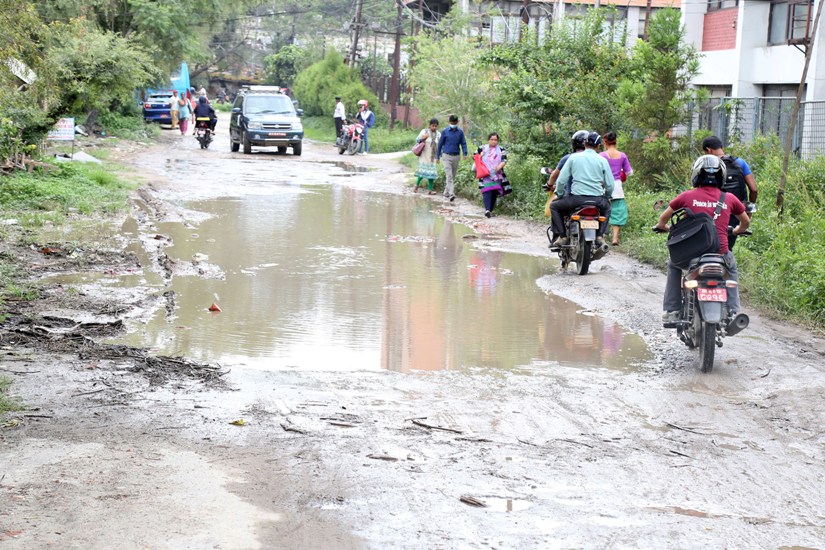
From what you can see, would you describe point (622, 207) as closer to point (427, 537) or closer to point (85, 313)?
point (85, 313)

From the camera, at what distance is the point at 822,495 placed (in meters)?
5.45

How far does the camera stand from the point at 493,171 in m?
18.7

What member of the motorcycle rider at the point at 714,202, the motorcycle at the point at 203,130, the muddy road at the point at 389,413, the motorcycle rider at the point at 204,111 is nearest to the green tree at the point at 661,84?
the muddy road at the point at 389,413

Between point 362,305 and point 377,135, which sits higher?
point 377,135

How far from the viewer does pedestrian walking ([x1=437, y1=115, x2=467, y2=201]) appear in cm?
2094

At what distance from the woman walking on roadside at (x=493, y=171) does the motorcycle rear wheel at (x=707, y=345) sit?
11004 millimetres

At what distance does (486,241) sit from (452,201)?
226 inches

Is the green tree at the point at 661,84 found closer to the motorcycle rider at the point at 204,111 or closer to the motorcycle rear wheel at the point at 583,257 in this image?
the motorcycle rear wheel at the point at 583,257

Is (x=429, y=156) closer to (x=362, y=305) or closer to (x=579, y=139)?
(x=579, y=139)

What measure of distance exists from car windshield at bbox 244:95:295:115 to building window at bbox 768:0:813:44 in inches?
616

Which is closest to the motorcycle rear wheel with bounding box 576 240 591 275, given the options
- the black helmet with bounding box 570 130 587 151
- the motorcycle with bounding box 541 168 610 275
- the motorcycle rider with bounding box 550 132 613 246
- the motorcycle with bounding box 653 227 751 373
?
the motorcycle with bounding box 541 168 610 275

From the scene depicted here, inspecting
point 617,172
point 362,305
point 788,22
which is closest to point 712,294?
point 362,305

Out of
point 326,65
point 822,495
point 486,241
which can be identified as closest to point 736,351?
point 822,495

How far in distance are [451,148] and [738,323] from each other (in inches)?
529
